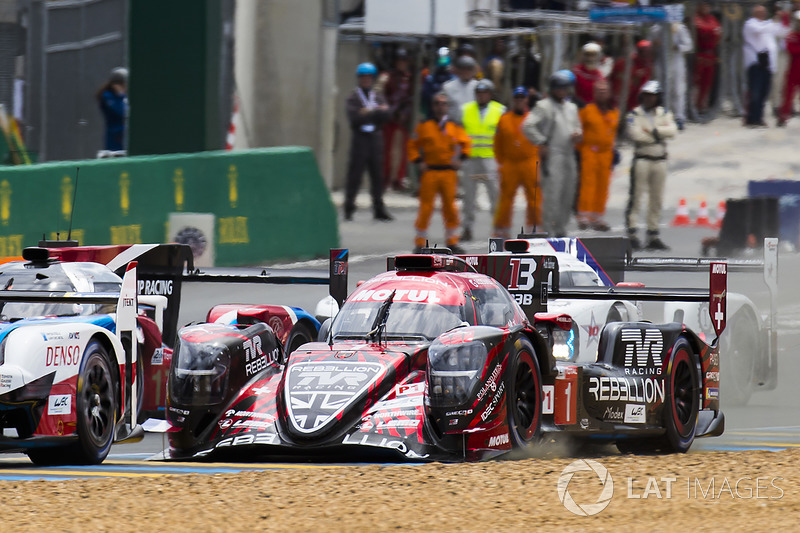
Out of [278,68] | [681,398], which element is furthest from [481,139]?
[681,398]

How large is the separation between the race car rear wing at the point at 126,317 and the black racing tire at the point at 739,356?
5.50m

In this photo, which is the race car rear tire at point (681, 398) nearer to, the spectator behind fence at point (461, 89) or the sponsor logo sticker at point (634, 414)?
the sponsor logo sticker at point (634, 414)

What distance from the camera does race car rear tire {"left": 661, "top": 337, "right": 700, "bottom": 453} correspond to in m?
10.2

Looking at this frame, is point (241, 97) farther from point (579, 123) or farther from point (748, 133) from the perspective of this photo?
point (748, 133)

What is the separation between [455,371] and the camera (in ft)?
27.9

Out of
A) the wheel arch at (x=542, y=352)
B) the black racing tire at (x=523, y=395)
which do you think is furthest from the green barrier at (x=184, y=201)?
the black racing tire at (x=523, y=395)

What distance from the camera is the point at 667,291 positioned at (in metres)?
11.1

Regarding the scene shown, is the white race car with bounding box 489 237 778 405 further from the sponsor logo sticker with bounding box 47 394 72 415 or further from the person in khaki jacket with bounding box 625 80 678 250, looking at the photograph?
the person in khaki jacket with bounding box 625 80 678 250

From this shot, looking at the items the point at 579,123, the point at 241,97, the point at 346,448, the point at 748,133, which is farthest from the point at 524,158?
the point at 346,448

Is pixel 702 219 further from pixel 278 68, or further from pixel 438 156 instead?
pixel 278 68

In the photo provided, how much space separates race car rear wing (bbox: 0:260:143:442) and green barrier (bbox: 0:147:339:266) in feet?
19.5

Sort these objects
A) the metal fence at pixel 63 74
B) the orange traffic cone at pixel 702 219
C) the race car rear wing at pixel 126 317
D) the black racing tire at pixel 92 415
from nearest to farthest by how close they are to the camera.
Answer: the black racing tire at pixel 92 415 → the race car rear wing at pixel 126 317 → the orange traffic cone at pixel 702 219 → the metal fence at pixel 63 74

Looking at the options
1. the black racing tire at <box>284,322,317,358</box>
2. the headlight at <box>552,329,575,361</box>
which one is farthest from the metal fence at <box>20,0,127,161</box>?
the headlight at <box>552,329,575,361</box>

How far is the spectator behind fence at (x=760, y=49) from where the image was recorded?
78.0 feet
